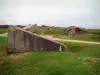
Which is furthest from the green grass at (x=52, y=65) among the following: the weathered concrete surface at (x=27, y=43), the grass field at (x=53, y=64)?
the weathered concrete surface at (x=27, y=43)

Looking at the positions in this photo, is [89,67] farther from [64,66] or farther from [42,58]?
[42,58]

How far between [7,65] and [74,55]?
5.57 meters

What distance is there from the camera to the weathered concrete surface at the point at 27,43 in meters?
24.8

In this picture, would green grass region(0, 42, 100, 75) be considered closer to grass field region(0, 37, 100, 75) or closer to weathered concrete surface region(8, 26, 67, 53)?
grass field region(0, 37, 100, 75)

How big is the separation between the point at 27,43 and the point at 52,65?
7820 mm

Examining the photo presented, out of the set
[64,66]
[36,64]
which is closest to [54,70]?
[64,66]

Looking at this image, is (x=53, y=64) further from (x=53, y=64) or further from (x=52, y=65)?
(x=52, y=65)

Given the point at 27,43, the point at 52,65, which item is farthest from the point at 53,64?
the point at 27,43

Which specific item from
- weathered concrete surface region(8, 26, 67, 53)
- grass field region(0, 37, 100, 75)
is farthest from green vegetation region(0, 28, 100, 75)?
weathered concrete surface region(8, 26, 67, 53)

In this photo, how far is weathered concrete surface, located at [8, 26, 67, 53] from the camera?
81.5 feet

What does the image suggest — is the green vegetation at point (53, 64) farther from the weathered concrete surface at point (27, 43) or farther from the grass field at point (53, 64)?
the weathered concrete surface at point (27, 43)

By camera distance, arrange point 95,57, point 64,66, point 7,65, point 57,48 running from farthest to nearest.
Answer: point 57,48 < point 95,57 < point 7,65 < point 64,66

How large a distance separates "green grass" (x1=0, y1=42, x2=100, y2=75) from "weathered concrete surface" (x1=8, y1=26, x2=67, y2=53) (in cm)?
284

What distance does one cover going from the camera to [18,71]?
57.1 ft
